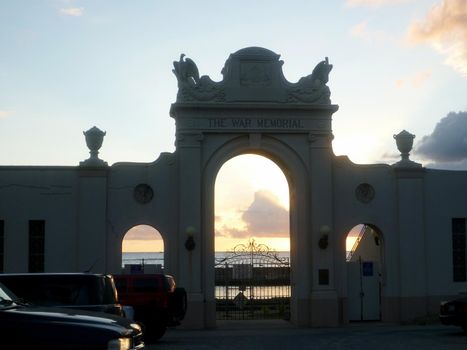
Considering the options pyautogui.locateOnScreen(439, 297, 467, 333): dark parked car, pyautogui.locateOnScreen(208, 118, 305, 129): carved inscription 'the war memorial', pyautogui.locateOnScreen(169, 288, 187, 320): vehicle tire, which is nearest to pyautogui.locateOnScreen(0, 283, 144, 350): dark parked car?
pyautogui.locateOnScreen(169, 288, 187, 320): vehicle tire

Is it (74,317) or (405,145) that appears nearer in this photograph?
(74,317)

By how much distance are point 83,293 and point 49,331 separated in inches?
171

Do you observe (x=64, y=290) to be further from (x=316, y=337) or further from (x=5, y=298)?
(x=316, y=337)

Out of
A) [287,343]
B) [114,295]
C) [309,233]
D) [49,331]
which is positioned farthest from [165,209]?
[49,331]

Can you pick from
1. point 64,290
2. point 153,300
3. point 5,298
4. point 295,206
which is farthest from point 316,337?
point 5,298

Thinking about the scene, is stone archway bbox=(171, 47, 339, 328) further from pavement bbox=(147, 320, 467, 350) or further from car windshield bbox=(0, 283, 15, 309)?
car windshield bbox=(0, 283, 15, 309)

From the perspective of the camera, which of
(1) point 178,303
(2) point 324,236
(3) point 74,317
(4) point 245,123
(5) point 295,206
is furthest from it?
(5) point 295,206

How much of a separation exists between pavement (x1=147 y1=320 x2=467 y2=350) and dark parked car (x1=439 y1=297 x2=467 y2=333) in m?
0.37

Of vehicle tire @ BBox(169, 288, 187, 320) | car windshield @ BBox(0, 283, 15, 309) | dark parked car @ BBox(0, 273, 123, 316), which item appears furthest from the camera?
vehicle tire @ BBox(169, 288, 187, 320)

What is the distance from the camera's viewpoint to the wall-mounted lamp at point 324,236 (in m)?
25.6

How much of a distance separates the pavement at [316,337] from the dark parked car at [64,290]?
676 cm

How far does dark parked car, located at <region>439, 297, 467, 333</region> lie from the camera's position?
21.6 metres

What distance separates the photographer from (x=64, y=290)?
1270cm

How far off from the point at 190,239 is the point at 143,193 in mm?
2190
